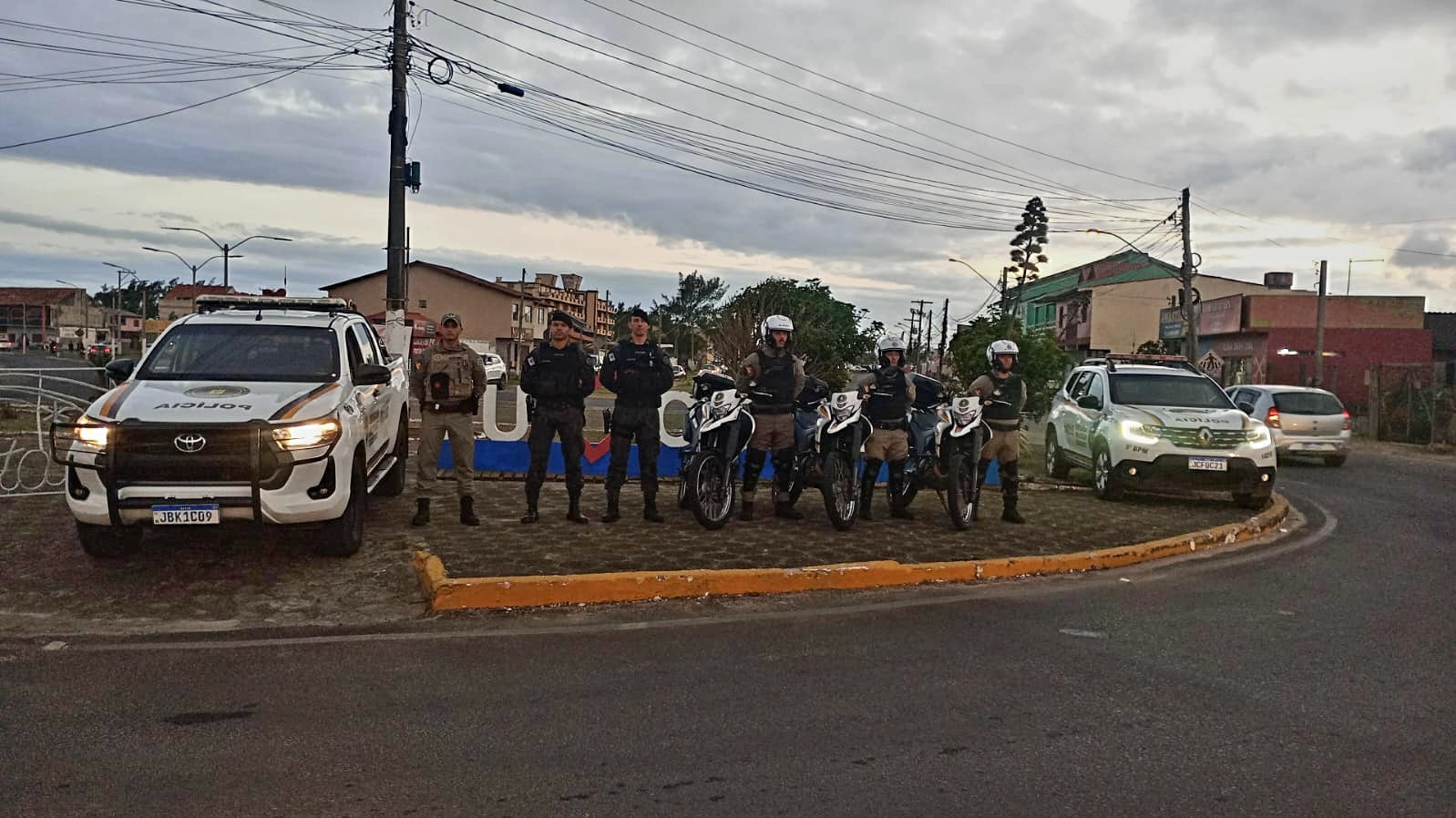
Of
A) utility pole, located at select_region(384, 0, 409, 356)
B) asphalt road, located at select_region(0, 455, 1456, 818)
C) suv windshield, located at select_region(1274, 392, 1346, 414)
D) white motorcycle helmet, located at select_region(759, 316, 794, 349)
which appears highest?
utility pole, located at select_region(384, 0, 409, 356)

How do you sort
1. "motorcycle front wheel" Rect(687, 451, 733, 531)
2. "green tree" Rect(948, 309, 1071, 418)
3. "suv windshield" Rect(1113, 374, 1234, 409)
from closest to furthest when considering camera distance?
"motorcycle front wheel" Rect(687, 451, 733, 531), "suv windshield" Rect(1113, 374, 1234, 409), "green tree" Rect(948, 309, 1071, 418)

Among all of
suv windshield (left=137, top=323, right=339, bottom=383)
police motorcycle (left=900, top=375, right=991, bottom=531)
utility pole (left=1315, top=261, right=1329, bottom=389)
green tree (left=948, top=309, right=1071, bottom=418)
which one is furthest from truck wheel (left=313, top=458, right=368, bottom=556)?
utility pole (left=1315, top=261, right=1329, bottom=389)

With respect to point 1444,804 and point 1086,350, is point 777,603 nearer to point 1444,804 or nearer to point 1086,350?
point 1444,804

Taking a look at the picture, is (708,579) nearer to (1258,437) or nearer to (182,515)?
(182,515)

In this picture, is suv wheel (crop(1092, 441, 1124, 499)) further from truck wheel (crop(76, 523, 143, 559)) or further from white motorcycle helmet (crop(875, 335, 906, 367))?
truck wheel (crop(76, 523, 143, 559))

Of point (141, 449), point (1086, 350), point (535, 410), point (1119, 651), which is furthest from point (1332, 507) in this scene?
point (1086, 350)

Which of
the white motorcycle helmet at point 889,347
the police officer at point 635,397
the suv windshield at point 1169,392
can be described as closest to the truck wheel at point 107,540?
the police officer at point 635,397

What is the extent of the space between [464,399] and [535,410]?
0.60 meters

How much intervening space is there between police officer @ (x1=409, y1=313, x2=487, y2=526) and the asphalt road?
2875 millimetres

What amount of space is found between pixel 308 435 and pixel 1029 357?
1260 centimetres

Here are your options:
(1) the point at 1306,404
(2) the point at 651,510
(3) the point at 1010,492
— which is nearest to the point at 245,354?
(2) the point at 651,510

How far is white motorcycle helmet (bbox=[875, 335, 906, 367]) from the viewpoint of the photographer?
936cm

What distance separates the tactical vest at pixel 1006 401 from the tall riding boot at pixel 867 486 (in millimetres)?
1287

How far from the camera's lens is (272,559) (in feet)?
24.8
